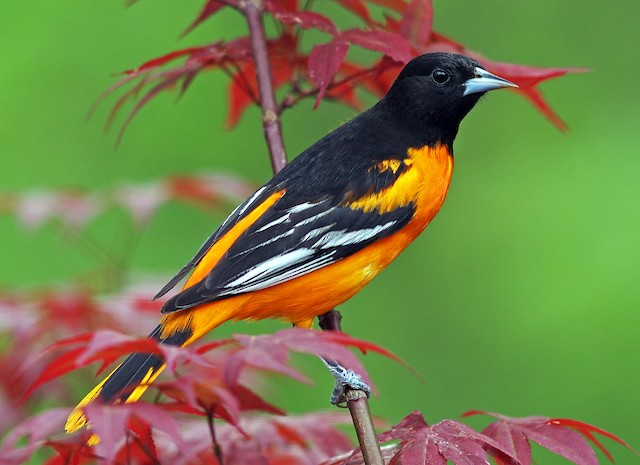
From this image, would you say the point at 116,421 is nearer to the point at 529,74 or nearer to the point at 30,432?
the point at 30,432

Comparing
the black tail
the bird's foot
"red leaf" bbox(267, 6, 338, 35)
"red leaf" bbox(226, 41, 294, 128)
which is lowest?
the bird's foot

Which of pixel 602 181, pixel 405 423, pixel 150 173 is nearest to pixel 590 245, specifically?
pixel 602 181

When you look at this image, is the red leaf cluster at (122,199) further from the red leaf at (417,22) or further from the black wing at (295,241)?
the red leaf at (417,22)

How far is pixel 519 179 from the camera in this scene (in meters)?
5.98

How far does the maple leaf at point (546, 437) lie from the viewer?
6.04ft

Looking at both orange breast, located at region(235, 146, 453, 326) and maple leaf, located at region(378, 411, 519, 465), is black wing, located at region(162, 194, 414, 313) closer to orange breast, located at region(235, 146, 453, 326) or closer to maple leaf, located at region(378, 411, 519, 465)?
orange breast, located at region(235, 146, 453, 326)

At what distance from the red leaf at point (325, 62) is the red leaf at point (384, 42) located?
4 centimetres

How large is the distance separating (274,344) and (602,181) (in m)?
4.24

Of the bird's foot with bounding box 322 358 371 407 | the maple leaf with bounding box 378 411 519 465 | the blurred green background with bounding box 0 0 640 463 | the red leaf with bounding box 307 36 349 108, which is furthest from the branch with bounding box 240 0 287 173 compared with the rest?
the blurred green background with bounding box 0 0 640 463

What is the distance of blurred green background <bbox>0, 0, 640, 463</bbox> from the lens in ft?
17.3

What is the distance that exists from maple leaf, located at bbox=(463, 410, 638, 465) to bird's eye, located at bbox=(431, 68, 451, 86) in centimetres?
113

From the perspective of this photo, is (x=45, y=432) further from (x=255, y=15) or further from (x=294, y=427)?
(x=255, y=15)

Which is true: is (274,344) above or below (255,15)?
below

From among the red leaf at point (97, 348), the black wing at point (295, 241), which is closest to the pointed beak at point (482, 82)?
the black wing at point (295, 241)
